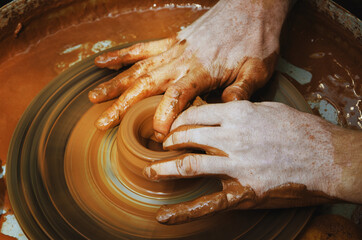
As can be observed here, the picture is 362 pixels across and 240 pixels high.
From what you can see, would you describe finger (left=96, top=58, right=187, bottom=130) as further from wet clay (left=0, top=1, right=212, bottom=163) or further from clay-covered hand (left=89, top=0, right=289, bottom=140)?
wet clay (left=0, top=1, right=212, bottom=163)

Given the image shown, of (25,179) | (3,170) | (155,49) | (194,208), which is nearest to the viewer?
(194,208)

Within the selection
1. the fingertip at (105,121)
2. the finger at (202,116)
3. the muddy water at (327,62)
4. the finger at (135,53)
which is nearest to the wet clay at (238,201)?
the finger at (202,116)

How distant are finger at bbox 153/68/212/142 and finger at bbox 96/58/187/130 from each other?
141 mm

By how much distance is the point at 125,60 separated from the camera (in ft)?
5.53

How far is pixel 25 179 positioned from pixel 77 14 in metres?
1.29

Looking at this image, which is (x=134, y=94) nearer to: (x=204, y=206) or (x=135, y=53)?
(x=135, y=53)

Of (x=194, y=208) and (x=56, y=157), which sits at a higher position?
(x=56, y=157)

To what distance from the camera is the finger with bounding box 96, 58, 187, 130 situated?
1443mm

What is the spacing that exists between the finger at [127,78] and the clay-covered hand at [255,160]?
48cm

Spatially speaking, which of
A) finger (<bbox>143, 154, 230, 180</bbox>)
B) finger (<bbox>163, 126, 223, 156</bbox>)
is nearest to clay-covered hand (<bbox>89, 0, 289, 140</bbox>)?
finger (<bbox>163, 126, 223, 156</bbox>)

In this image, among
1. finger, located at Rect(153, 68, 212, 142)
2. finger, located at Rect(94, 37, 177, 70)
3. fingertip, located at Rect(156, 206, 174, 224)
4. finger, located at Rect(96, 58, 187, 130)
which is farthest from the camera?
finger, located at Rect(94, 37, 177, 70)

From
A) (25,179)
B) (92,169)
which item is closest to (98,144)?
(92,169)

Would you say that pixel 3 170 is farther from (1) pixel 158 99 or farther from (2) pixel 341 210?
(2) pixel 341 210

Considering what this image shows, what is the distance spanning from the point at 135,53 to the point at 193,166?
85 cm
